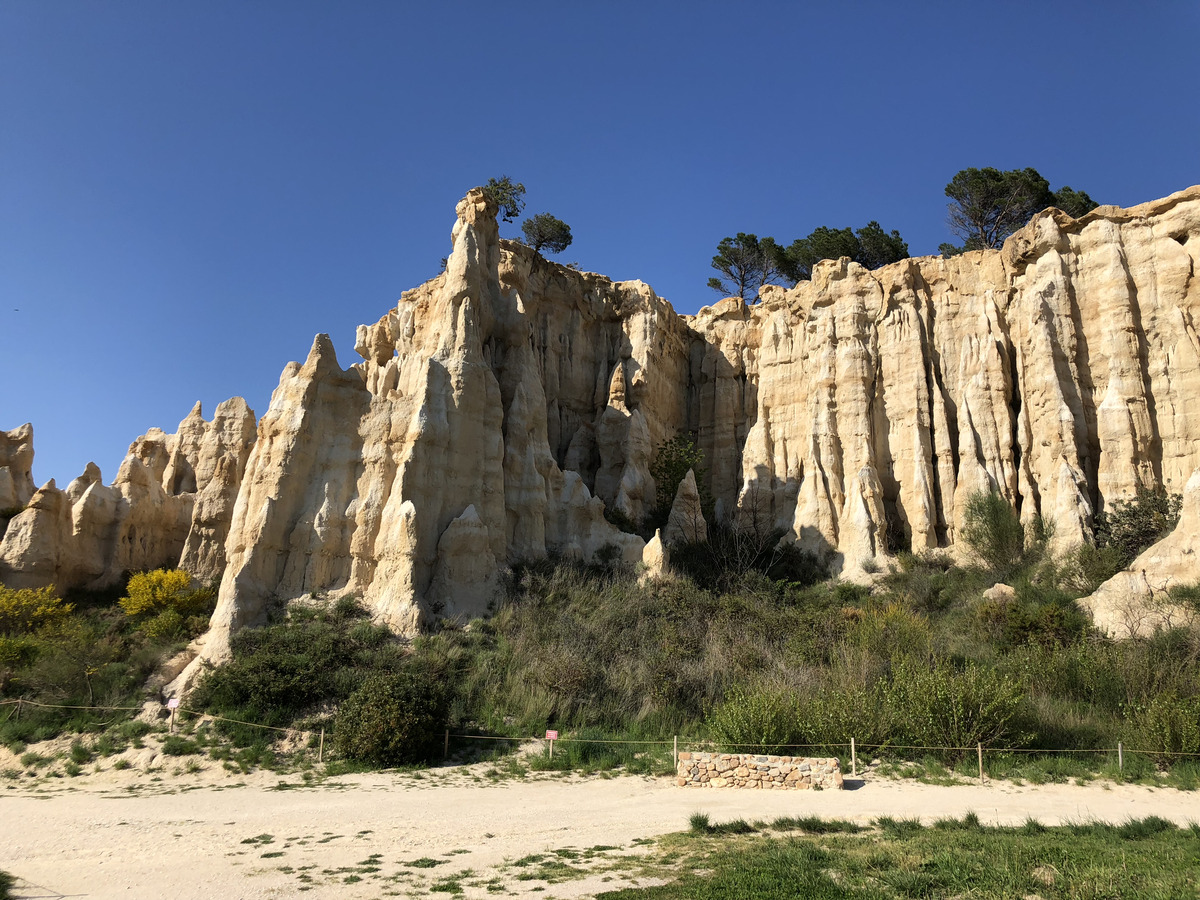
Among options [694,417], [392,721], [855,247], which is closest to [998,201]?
[855,247]

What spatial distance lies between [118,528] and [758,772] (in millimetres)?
23937

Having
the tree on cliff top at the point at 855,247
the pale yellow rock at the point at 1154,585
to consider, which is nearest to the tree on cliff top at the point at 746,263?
the tree on cliff top at the point at 855,247

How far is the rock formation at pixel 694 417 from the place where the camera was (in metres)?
24.9

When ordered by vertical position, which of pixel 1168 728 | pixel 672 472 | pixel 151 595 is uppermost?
pixel 672 472

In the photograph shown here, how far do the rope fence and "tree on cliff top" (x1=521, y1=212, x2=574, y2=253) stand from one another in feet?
115

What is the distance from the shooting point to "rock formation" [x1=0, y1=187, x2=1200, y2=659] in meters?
24.9

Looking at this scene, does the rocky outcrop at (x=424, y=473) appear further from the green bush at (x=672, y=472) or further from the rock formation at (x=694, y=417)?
the green bush at (x=672, y=472)

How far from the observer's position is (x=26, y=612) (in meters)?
23.0

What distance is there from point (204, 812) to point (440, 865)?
225 inches

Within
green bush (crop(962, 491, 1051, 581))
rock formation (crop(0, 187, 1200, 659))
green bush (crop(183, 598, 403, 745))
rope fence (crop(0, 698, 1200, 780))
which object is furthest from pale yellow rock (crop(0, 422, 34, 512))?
green bush (crop(962, 491, 1051, 581))

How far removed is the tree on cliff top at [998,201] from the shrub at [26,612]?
4637 cm

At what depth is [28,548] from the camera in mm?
25062

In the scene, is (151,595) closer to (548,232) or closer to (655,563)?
(655,563)

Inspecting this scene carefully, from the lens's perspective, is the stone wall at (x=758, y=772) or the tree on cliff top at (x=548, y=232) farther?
the tree on cliff top at (x=548, y=232)
